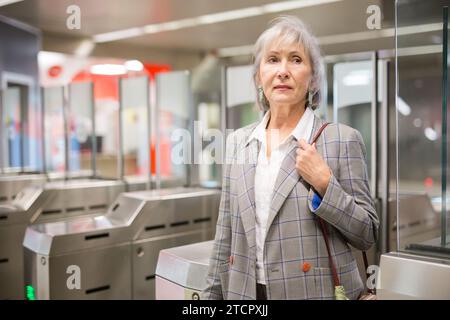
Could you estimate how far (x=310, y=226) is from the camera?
1.05 m

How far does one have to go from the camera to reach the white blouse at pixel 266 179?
1100 mm

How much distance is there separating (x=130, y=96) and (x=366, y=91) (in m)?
1.51

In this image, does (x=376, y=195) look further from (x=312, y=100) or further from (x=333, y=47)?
(x=333, y=47)

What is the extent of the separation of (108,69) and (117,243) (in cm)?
364

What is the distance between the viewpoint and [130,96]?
2920mm

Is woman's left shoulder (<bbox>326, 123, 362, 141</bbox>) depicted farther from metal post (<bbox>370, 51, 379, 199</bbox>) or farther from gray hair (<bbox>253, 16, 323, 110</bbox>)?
metal post (<bbox>370, 51, 379, 199</bbox>)

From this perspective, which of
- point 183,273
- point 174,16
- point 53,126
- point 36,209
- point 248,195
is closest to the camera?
point 248,195

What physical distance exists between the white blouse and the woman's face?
2.4 inches

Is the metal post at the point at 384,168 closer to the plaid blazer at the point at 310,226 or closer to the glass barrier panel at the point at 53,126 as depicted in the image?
the plaid blazer at the point at 310,226

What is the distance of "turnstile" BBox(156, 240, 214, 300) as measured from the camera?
1.60 m

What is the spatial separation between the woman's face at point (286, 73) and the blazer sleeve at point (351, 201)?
159 millimetres

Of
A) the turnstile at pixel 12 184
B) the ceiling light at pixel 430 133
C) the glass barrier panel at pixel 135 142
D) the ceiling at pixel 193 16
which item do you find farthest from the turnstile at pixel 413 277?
the ceiling light at pixel 430 133

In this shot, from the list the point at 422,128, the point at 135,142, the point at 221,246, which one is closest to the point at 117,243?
the point at 221,246

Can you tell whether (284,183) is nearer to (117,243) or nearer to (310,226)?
(310,226)
